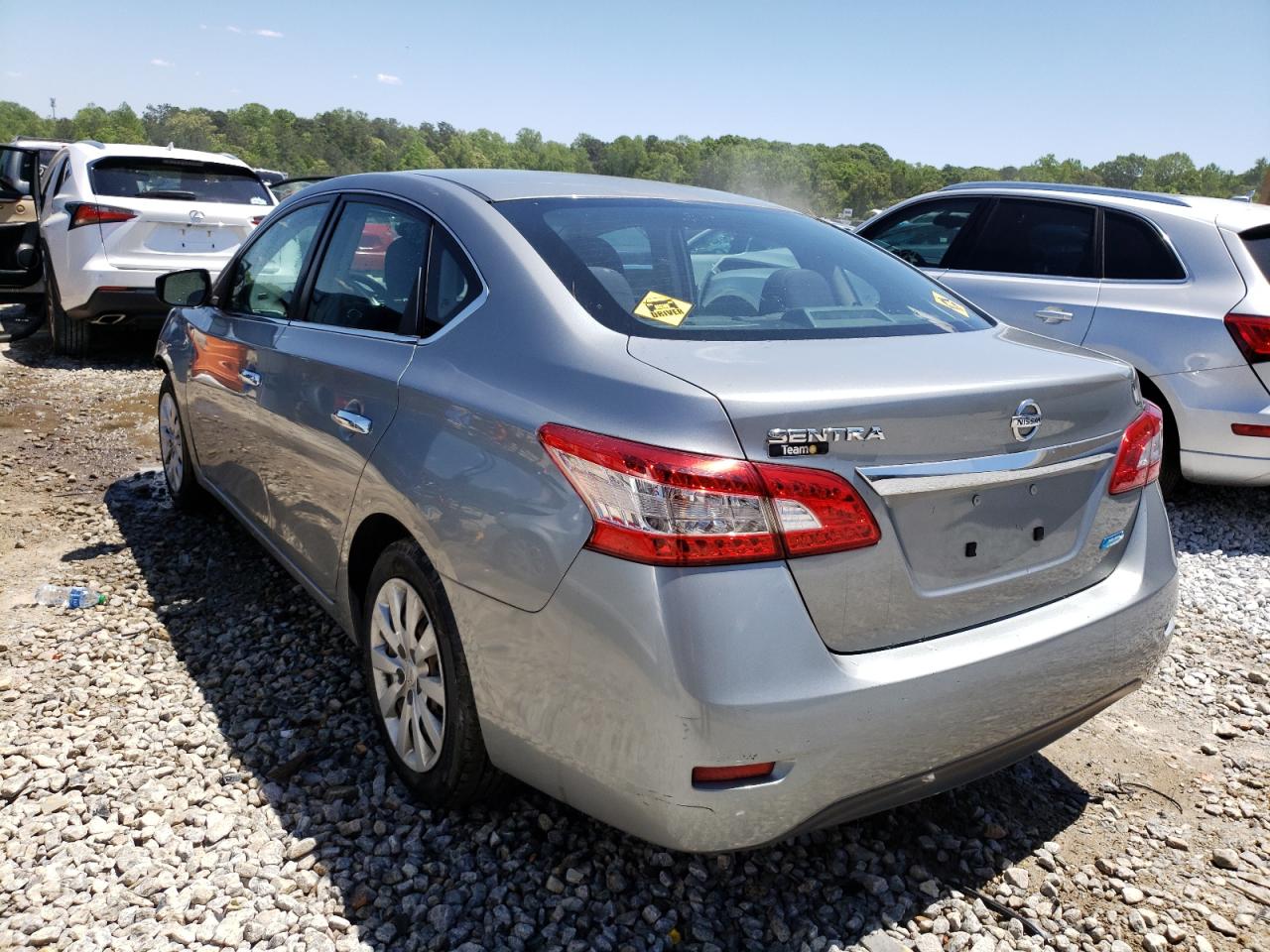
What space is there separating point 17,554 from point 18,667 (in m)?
1.25

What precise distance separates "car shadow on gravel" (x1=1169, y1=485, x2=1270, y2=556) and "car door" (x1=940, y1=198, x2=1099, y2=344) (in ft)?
3.68

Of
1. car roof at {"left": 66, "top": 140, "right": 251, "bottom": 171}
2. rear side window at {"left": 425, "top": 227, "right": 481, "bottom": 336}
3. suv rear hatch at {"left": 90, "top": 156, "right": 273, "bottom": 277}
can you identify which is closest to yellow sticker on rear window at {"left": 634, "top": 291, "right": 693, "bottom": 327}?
rear side window at {"left": 425, "top": 227, "right": 481, "bottom": 336}

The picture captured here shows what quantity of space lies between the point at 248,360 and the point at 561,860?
2122mm

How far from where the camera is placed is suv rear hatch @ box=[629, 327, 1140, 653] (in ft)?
6.09

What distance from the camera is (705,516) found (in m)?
1.77

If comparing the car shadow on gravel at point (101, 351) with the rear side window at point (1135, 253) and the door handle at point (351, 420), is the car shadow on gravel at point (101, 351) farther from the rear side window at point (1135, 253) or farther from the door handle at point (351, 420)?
the rear side window at point (1135, 253)

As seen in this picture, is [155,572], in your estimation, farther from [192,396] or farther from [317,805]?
[317,805]

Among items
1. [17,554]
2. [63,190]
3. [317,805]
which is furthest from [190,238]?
[317,805]

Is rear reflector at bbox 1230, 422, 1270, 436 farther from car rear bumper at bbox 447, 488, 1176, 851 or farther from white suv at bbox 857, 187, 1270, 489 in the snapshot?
car rear bumper at bbox 447, 488, 1176, 851

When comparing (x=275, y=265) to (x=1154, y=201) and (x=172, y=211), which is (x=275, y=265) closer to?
(x=1154, y=201)

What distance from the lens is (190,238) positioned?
8.21m

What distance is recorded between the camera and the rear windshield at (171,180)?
817 cm

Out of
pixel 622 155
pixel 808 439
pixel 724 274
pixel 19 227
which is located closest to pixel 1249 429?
pixel 724 274

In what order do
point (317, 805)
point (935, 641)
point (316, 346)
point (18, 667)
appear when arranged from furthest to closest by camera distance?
point (18, 667) < point (316, 346) < point (317, 805) < point (935, 641)
